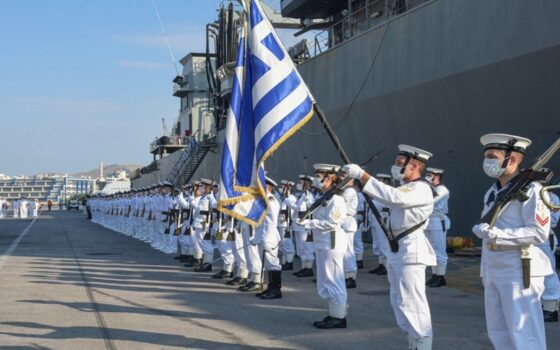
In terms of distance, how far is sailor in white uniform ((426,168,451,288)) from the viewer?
10312 mm

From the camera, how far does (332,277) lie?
23.5 ft

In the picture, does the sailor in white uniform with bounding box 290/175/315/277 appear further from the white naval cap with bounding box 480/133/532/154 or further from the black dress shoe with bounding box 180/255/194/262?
the white naval cap with bounding box 480/133/532/154

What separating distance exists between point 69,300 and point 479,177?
8621 mm

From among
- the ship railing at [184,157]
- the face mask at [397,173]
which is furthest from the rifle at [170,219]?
the ship railing at [184,157]

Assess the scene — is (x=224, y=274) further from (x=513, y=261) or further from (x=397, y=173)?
(x=513, y=261)

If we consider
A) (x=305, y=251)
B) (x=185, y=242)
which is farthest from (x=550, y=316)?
(x=185, y=242)

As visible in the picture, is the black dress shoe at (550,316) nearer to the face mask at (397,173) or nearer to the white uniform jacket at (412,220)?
the white uniform jacket at (412,220)

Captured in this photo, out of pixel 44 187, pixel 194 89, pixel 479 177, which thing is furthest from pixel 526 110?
pixel 44 187

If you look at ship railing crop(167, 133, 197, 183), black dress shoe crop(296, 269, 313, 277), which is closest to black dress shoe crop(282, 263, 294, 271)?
black dress shoe crop(296, 269, 313, 277)

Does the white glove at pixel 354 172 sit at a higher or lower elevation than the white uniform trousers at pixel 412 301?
higher

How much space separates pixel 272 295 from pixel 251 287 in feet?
3.04

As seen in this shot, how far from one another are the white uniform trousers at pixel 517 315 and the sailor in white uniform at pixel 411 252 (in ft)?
2.76

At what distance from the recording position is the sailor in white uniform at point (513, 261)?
174 inches

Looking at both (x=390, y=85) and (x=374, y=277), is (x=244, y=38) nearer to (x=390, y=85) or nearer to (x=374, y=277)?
(x=374, y=277)
